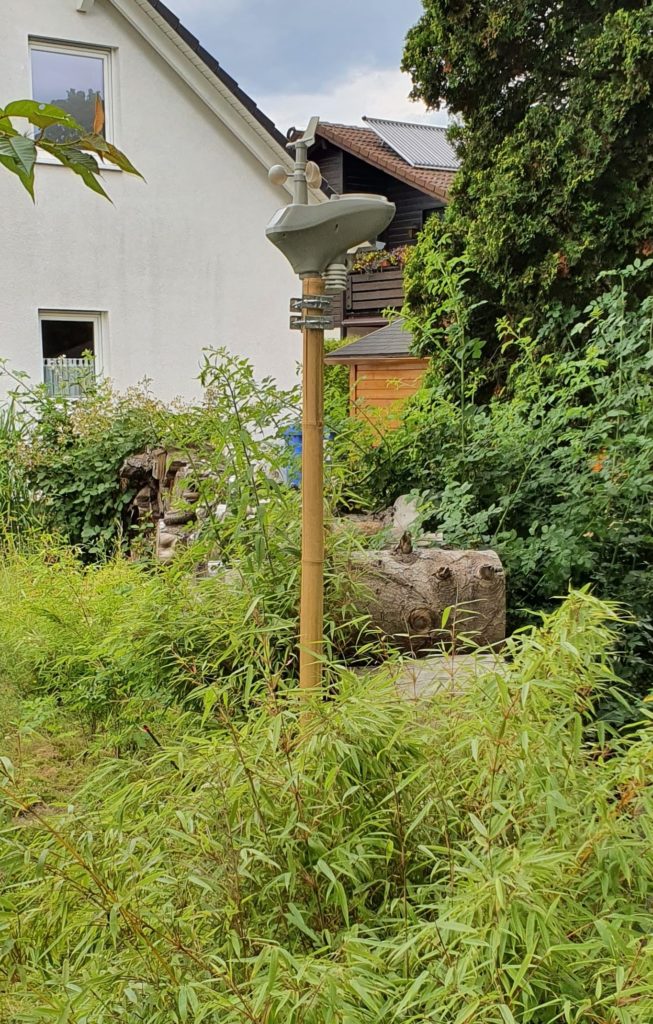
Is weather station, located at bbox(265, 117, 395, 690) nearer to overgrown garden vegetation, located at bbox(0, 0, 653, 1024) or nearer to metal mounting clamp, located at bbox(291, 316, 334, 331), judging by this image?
metal mounting clamp, located at bbox(291, 316, 334, 331)

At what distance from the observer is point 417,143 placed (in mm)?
19453

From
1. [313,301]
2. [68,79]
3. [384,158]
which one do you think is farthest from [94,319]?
[384,158]

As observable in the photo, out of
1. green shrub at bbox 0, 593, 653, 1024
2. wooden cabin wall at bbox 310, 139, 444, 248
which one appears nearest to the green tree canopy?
green shrub at bbox 0, 593, 653, 1024

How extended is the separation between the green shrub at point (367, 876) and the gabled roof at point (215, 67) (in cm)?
986

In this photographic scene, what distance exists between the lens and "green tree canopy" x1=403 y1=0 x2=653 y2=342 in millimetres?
5535

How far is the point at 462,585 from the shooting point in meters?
3.57

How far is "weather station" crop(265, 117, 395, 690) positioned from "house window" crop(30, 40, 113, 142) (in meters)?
8.43

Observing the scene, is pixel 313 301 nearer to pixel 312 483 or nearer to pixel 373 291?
pixel 312 483

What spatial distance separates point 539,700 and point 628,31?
487cm

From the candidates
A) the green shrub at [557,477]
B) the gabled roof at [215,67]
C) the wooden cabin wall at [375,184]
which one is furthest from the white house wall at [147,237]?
the wooden cabin wall at [375,184]

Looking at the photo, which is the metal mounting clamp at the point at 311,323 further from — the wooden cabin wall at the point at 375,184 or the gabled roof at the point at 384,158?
the wooden cabin wall at the point at 375,184

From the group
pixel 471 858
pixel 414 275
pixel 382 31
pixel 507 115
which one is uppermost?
pixel 382 31

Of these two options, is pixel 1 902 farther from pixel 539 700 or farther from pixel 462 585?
pixel 462 585

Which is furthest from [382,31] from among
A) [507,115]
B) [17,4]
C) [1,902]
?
[1,902]
